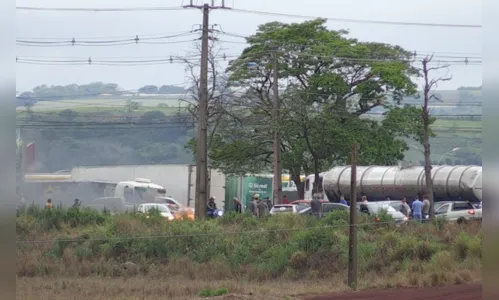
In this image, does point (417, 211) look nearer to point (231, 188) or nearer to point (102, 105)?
point (102, 105)

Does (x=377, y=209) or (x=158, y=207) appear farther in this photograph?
(x=377, y=209)

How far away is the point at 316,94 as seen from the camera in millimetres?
51344

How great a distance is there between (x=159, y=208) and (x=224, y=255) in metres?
3.17

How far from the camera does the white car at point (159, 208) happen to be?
2674 cm

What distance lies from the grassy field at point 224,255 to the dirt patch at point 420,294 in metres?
1.37

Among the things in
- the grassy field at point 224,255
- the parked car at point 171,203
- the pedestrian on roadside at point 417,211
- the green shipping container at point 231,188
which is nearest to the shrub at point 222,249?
the grassy field at point 224,255

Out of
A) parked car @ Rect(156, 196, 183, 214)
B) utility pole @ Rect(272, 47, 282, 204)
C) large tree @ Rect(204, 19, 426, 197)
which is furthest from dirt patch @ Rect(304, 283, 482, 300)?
large tree @ Rect(204, 19, 426, 197)

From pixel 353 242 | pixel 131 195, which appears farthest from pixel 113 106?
pixel 353 242

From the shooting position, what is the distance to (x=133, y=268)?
25375 mm

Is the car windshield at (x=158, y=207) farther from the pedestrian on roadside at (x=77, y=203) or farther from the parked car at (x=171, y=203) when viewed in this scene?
the pedestrian on roadside at (x=77, y=203)

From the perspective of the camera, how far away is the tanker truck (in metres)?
40.0
